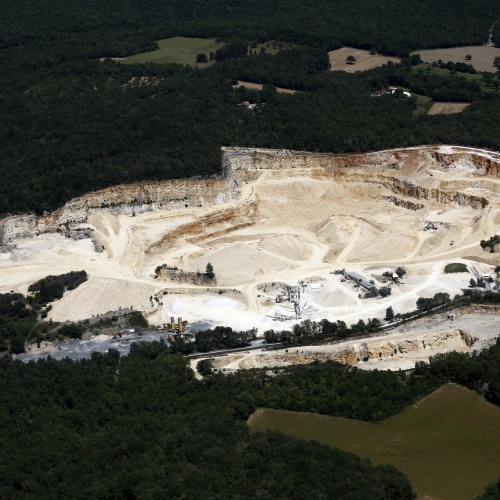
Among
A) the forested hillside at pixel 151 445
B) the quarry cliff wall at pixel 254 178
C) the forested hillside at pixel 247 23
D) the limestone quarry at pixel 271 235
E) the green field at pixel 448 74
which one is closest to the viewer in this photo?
the forested hillside at pixel 151 445

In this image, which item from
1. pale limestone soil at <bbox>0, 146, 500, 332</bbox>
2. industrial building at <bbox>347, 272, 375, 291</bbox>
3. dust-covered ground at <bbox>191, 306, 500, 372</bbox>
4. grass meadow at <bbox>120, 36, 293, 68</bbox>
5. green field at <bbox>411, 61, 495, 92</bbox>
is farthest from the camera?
grass meadow at <bbox>120, 36, 293, 68</bbox>

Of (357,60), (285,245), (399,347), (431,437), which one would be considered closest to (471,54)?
(357,60)

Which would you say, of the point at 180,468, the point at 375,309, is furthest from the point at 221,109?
the point at 180,468

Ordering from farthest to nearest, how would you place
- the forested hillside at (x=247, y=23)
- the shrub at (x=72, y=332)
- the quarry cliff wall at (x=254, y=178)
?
1. the forested hillside at (x=247, y=23)
2. the quarry cliff wall at (x=254, y=178)
3. the shrub at (x=72, y=332)

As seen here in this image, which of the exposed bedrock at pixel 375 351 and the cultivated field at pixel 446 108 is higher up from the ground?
the exposed bedrock at pixel 375 351

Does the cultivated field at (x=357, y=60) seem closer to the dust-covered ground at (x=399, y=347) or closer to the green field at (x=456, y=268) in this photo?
the green field at (x=456, y=268)

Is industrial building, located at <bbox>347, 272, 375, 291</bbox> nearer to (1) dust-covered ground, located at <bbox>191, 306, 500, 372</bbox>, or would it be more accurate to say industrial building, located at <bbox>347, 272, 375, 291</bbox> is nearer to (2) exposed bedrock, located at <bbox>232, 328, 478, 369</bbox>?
(1) dust-covered ground, located at <bbox>191, 306, 500, 372</bbox>

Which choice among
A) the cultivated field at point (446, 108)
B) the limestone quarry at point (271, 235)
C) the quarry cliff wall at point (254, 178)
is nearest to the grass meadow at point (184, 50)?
the cultivated field at point (446, 108)

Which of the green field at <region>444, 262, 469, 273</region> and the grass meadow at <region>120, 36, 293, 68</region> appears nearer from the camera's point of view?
the green field at <region>444, 262, 469, 273</region>

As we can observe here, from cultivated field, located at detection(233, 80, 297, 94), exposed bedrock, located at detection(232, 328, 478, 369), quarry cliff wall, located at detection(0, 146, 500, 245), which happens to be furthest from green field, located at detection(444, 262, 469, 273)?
cultivated field, located at detection(233, 80, 297, 94)
